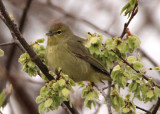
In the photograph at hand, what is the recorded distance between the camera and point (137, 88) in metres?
2.85

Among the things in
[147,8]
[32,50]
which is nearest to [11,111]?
[32,50]

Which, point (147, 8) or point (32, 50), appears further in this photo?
point (147, 8)

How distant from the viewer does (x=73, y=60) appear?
169 inches

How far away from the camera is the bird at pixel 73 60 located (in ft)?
13.6

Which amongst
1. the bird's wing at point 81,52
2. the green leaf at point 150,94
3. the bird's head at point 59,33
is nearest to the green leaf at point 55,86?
the green leaf at point 150,94

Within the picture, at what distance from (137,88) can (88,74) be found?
61.1 inches

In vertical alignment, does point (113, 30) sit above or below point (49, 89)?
below

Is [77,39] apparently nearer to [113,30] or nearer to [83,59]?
[83,59]

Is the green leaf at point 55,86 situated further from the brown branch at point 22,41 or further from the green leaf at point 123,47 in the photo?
the green leaf at point 123,47

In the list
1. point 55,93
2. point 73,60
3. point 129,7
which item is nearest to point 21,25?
point 73,60

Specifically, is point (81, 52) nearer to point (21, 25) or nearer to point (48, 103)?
point (21, 25)

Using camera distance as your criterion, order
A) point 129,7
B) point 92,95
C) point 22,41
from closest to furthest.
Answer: point 129,7 < point 22,41 < point 92,95

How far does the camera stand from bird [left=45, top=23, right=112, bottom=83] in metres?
4.14

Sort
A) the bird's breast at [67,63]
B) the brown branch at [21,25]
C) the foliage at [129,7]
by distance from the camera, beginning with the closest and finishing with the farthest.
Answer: the foliage at [129,7]
the bird's breast at [67,63]
the brown branch at [21,25]
